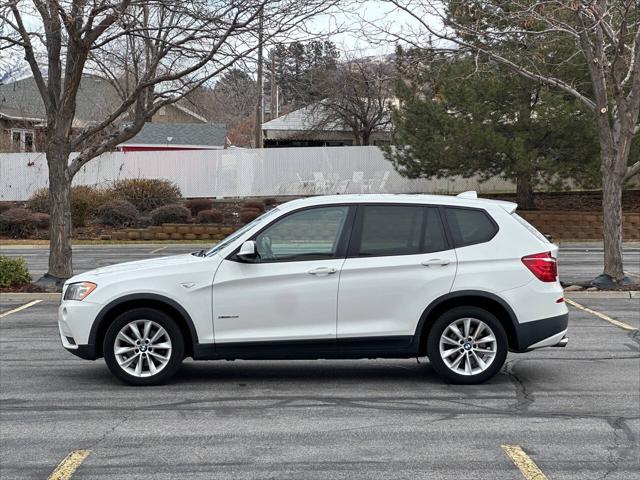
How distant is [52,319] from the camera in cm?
1288

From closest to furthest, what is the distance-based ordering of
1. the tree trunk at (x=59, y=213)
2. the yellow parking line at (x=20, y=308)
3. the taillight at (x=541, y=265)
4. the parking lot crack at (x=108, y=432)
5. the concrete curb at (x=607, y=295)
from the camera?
the parking lot crack at (x=108, y=432), the taillight at (x=541, y=265), the yellow parking line at (x=20, y=308), the concrete curb at (x=607, y=295), the tree trunk at (x=59, y=213)

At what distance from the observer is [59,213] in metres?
16.2

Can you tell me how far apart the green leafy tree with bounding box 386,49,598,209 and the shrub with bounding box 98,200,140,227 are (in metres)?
10.6

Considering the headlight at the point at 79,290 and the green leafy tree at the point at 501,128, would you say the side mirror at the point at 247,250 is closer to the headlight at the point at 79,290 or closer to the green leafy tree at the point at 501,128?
the headlight at the point at 79,290

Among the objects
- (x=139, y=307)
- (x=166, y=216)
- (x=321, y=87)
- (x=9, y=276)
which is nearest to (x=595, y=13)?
(x=139, y=307)

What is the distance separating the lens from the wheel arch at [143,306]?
808 centimetres

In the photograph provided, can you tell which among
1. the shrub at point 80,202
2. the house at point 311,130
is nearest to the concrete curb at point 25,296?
the shrub at point 80,202

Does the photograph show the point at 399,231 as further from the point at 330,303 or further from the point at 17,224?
the point at 17,224

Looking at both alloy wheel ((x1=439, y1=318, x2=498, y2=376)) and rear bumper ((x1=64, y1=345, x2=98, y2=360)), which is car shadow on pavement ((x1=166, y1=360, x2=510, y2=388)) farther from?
rear bumper ((x1=64, y1=345, x2=98, y2=360))

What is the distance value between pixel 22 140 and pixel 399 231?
4159 cm

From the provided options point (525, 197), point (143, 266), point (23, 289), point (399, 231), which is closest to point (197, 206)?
point (525, 197)

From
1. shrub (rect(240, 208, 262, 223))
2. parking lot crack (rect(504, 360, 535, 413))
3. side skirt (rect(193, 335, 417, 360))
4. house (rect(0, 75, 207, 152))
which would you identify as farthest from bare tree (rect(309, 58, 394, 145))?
side skirt (rect(193, 335, 417, 360))

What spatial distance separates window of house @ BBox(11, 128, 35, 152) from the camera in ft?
150

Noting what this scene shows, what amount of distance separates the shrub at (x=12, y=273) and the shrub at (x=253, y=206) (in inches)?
698
